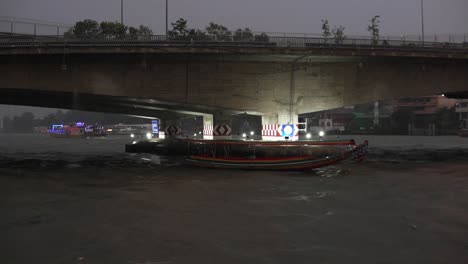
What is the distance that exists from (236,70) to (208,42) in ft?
11.6

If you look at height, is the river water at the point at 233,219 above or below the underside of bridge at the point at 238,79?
below

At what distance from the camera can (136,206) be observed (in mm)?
18688

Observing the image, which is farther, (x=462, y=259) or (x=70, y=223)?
(x=70, y=223)

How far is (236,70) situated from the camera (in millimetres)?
37531

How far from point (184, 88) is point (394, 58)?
18.9 meters

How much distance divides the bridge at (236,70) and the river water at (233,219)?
8808 millimetres

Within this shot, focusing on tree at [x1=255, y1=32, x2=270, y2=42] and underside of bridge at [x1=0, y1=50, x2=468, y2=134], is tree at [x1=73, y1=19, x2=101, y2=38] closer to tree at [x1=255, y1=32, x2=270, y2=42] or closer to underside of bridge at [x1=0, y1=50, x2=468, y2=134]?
underside of bridge at [x1=0, y1=50, x2=468, y2=134]

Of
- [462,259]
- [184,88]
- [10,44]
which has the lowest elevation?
[462,259]

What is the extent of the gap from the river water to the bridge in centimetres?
881

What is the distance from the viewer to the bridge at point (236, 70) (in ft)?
109

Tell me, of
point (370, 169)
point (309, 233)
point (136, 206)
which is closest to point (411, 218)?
point (309, 233)

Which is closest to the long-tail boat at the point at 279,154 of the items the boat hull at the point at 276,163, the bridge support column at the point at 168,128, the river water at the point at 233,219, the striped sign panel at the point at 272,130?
the boat hull at the point at 276,163

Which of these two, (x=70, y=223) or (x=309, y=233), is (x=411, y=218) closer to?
(x=309, y=233)

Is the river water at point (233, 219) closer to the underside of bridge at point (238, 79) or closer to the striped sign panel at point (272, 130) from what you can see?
the underside of bridge at point (238, 79)
